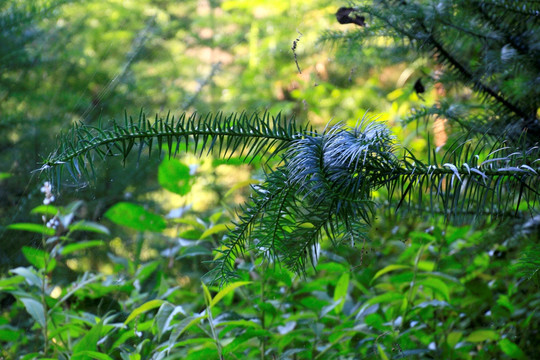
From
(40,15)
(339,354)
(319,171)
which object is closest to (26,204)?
(40,15)

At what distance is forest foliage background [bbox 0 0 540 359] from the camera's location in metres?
0.74

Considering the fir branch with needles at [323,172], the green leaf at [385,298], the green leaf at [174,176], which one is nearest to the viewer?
the fir branch with needles at [323,172]

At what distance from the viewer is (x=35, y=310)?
2.47ft

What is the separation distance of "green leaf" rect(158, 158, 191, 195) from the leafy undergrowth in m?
0.08

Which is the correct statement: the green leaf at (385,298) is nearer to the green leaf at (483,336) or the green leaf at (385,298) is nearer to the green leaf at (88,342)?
the green leaf at (483,336)

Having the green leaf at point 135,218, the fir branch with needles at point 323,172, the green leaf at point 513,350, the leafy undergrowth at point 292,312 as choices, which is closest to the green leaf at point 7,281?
the leafy undergrowth at point 292,312

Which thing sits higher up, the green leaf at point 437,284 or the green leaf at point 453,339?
the green leaf at point 437,284

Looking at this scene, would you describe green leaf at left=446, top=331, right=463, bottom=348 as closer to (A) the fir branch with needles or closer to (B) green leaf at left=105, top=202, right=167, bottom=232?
(A) the fir branch with needles

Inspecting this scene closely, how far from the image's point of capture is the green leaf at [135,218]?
1.00m

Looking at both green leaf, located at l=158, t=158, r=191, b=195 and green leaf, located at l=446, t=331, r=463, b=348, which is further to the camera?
green leaf, located at l=158, t=158, r=191, b=195

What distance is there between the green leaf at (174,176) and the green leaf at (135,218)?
0.27ft

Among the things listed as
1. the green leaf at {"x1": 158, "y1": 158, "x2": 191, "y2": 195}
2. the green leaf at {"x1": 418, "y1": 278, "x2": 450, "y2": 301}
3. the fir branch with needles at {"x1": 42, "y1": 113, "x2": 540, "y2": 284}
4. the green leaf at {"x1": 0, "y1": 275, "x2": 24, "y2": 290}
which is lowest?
the green leaf at {"x1": 0, "y1": 275, "x2": 24, "y2": 290}

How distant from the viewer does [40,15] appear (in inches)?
49.5

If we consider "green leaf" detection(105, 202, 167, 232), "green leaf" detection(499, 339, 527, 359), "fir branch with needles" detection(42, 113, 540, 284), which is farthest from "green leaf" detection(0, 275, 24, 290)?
"green leaf" detection(499, 339, 527, 359)
